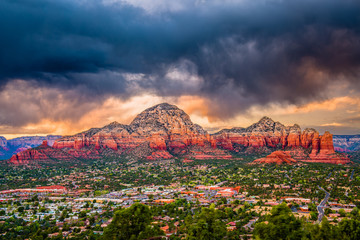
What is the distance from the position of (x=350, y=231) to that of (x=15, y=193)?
423 feet

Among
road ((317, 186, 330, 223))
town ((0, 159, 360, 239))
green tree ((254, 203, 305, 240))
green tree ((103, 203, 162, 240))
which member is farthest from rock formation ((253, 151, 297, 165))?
green tree ((103, 203, 162, 240))

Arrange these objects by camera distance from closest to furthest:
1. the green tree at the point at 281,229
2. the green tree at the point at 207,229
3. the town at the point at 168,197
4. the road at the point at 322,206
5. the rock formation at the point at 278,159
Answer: the green tree at the point at 281,229
the green tree at the point at 207,229
the town at the point at 168,197
the road at the point at 322,206
the rock formation at the point at 278,159

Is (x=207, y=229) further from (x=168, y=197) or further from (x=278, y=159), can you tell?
(x=278, y=159)

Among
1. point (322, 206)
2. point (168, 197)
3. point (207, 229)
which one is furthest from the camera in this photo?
point (168, 197)

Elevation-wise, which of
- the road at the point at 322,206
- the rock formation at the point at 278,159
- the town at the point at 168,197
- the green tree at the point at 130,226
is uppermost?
the rock formation at the point at 278,159

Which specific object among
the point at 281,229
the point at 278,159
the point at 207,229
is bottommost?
the point at 281,229

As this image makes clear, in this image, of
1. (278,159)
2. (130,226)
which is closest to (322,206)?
(130,226)

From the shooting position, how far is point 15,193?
5084 inches

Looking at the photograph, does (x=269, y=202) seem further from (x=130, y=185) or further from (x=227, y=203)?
(x=130, y=185)

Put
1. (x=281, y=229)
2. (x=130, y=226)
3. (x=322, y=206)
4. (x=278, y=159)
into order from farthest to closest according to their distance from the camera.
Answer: (x=278, y=159)
(x=322, y=206)
(x=130, y=226)
(x=281, y=229)

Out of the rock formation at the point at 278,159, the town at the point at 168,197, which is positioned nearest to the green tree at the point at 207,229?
the town at the point at 168,197

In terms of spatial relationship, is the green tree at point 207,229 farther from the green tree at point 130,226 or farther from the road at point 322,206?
the road at point 322,206

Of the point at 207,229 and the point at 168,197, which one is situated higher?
the point at 207,229

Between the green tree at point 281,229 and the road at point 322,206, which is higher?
the green tree at point 281,229
